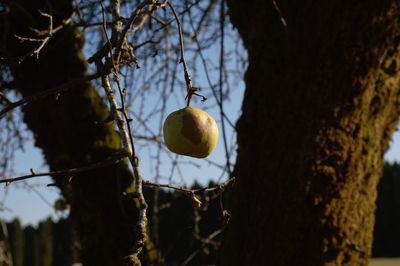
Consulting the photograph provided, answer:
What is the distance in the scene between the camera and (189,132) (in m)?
1.17

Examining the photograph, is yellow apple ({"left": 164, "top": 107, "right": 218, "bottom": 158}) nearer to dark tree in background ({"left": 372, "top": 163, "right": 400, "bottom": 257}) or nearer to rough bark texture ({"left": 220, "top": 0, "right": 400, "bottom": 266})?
rough bark texture ({"left": 220, "top": 0, "right": 400, "bottom": 266})

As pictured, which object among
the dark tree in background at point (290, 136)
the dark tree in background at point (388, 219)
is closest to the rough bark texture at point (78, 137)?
the dark tree in background at point (290, 136)

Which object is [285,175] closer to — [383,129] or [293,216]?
[293,216]

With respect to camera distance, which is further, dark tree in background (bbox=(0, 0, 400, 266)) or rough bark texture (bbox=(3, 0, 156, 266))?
rough bark texture (bbox=(3, 0, 156, 266))

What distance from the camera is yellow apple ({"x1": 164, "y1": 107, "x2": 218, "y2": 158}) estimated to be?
45.8 inches

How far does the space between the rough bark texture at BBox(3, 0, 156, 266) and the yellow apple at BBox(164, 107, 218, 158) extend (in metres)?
0.97

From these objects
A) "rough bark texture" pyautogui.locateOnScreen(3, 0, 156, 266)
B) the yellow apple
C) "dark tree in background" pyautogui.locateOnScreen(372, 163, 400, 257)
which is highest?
"dark tree in background" pyautogui.locateOnScreen(372, 163, 400, 257)

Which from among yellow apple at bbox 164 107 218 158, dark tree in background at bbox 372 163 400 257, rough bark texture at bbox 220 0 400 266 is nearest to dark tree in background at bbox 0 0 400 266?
rough bark texture at bbox 220 0 400 266

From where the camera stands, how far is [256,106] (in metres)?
2.13

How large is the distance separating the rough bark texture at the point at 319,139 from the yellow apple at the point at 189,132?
2.72 feet

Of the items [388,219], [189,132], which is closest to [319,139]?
[189,132]

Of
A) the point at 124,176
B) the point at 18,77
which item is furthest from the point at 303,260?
the point at 18,77

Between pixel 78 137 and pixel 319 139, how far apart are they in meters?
0.96

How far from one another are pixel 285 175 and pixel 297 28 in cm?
58
